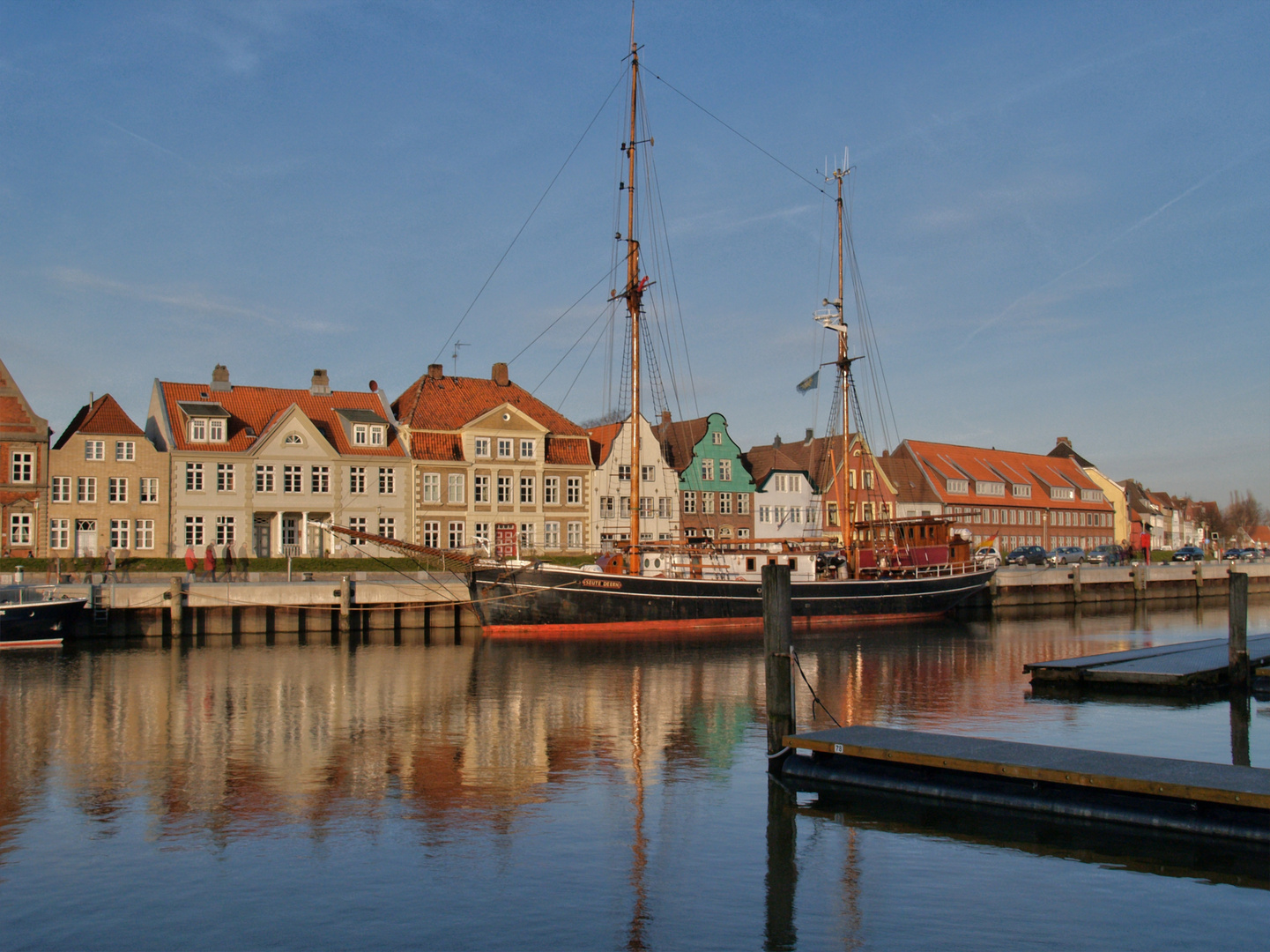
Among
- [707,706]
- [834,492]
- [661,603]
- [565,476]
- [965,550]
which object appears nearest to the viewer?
[707,706]

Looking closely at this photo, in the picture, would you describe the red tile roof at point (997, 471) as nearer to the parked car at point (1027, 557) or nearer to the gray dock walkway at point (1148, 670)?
the parked car at point (1027, 557)

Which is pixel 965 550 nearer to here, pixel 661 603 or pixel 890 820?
pixel 661 603

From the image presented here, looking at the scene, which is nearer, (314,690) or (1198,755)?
(1198,755)

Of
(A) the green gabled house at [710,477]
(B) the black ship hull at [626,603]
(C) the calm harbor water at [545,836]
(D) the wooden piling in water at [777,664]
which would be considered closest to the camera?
(C) the calm harbor water at [545,836]

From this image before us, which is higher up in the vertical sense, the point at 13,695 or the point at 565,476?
the point at 565,476

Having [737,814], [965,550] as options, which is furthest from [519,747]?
[965,550]

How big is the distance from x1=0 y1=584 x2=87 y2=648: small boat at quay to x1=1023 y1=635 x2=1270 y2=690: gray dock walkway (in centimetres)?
3170

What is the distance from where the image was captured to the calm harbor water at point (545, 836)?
35.2 feet

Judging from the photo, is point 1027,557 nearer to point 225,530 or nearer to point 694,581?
point 694,581

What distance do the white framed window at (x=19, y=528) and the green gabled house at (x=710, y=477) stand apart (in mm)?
36571

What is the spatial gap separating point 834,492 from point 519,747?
201ft

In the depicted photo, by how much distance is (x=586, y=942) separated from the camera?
33.9ft

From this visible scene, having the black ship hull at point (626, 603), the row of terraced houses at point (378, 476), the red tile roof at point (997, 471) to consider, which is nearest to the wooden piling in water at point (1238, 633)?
the black ship hull at point (626, 603)

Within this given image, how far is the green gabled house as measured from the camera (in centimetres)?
7094
